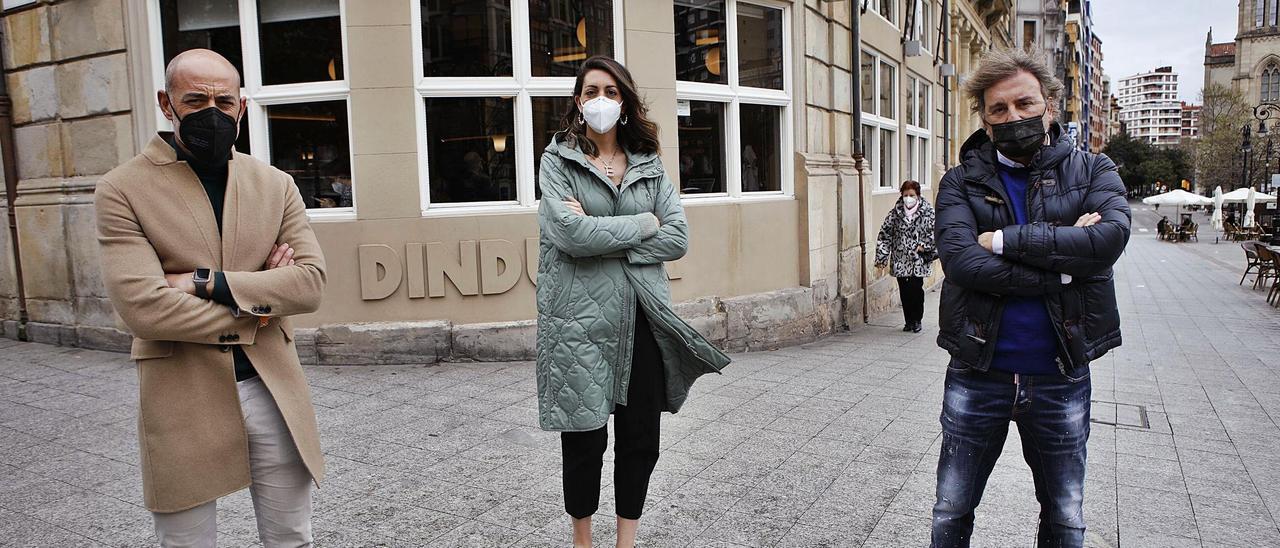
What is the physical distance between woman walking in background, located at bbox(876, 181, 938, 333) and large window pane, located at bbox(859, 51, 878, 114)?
193 centimetres

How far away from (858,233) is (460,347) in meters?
5.76

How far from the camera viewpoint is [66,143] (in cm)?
845

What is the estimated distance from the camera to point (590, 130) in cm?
335

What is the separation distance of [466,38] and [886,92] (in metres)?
7.57

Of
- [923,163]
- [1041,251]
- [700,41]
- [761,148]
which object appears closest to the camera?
[1041,251]

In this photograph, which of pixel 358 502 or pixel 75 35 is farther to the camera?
pixel 75 35

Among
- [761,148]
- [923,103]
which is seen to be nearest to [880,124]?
[923,103]

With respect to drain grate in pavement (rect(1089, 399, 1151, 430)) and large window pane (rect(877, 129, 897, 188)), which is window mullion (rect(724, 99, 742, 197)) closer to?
drain grate in pavement (rect(1089, 399, 1151, 430))

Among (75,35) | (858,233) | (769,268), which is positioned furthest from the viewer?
(858,233)

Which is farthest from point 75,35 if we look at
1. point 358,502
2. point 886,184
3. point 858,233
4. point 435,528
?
point 886,184

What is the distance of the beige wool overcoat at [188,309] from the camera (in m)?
2.30

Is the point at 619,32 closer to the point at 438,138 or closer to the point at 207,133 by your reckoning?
the point at 438,138

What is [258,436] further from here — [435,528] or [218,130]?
[435,528]

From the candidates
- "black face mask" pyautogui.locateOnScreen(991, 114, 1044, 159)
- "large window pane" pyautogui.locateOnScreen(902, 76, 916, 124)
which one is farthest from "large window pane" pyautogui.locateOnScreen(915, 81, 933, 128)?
"black face mask" pyautogui.locateOnScreen(991, 114, 1044, 159)
